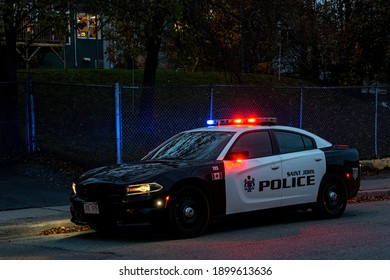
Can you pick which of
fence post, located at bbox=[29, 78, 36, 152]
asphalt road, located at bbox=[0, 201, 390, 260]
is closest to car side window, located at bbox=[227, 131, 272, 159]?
asphalt road, located at bbox=[0, 201, 390, 260]

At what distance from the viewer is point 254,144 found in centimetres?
960

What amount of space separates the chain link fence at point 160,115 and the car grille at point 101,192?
4229mm

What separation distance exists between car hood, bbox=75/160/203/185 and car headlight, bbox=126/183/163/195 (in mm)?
66

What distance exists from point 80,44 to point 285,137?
1028 inches

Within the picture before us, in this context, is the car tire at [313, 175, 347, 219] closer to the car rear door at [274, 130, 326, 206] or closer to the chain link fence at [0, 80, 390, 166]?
the car rear door at [274, 130, 326, 206]

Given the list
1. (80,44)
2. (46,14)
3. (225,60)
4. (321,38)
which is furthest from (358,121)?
(80,44)

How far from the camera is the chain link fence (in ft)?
50.2

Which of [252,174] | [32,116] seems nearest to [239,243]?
[252,174]

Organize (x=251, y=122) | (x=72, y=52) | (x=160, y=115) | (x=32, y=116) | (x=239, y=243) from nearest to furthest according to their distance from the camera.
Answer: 1. (x=239, y=243)
2. (x=251, y=122)
3. (x=32, y=116)
4. (x=160, y=115)
5. (x=72, y=52)

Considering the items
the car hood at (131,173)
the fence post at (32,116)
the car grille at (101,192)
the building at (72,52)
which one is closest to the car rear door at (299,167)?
the car hood at (131,173)

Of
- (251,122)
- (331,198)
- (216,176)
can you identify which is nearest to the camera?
(216,176)

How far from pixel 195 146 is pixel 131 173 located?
129cm

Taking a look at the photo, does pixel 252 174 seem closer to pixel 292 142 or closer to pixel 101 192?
pixel 292 142

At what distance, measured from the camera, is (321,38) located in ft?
64.5
